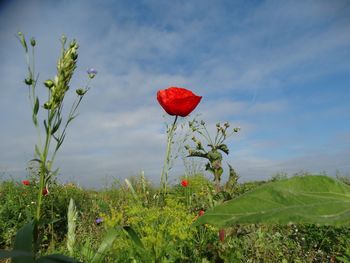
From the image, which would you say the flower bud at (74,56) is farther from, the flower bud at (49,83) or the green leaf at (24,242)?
the green leaf at (24,242)

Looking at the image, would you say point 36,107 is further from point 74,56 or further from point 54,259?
point 54,259

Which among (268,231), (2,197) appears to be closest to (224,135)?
(268,231)

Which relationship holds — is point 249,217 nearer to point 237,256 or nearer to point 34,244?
point 34,244

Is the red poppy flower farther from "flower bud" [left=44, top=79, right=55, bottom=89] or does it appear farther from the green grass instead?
"flower bud" [left=44, top=79, right=55, bottom=89]

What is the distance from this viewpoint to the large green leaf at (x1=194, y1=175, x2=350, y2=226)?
0.43 m

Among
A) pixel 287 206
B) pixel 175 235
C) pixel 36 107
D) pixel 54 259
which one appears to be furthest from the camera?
pixel 175 235

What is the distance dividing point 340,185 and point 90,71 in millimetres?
1257

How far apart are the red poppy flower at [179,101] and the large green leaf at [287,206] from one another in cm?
187

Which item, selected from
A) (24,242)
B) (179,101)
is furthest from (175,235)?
(24,242)

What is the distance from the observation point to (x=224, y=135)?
2.37 metres

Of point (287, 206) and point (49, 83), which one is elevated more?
point (49, 83)

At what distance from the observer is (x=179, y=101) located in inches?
92.9

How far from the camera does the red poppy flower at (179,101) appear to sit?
7.76 ft

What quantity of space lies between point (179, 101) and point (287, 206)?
192 centimetres
